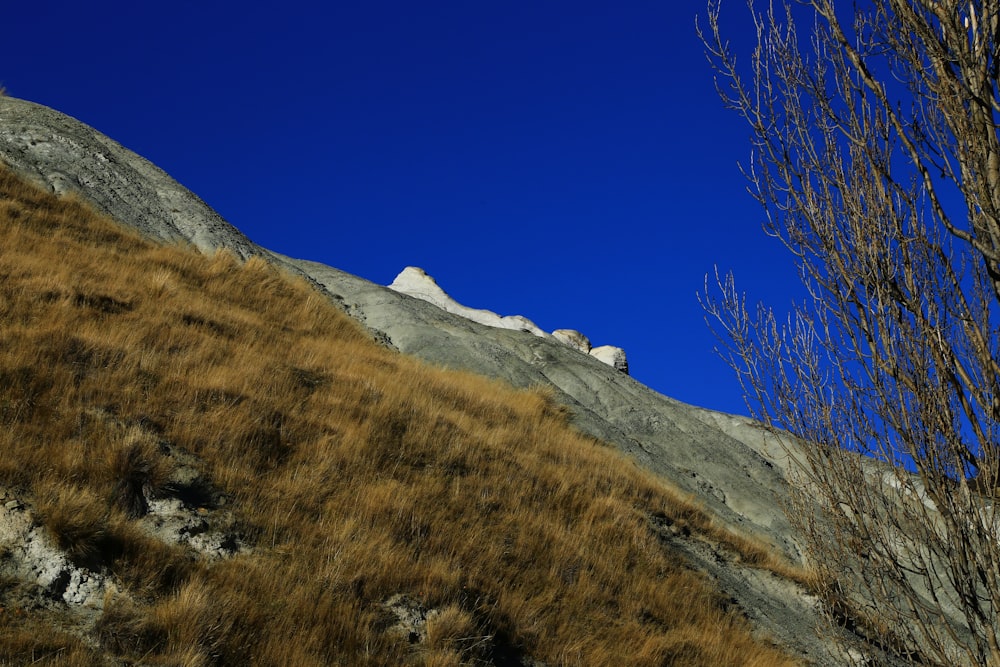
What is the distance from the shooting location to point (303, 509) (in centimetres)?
706

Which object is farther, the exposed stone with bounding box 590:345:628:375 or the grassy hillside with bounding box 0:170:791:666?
the exposed stone with bounding box 590:345:628:375

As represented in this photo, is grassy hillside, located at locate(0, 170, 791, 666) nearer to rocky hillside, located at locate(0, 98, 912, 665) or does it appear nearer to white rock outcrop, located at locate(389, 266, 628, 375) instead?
rocky hillside, located at locate(0, 98, 912, 665)

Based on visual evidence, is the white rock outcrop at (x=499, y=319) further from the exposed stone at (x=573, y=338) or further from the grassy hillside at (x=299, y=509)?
the grassy hillside at (x=299, y=509)

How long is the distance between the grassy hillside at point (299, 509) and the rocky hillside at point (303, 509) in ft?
0.09

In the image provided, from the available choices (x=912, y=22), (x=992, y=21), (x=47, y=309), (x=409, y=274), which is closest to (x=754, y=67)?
(x=912, y=22)

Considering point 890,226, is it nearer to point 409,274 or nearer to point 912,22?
point 912,22

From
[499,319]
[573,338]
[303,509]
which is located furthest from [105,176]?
[573,338]

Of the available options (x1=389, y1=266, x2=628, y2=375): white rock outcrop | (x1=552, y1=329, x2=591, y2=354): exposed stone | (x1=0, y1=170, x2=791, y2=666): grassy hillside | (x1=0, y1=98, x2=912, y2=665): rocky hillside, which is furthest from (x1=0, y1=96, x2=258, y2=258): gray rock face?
(x1=552, y1=329, x2=591, y2=354): exposed stone

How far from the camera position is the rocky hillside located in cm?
544

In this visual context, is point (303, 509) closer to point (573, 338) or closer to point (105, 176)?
point (105, 176)

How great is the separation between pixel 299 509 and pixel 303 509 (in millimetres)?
45

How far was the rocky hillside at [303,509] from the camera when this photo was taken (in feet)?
17.9

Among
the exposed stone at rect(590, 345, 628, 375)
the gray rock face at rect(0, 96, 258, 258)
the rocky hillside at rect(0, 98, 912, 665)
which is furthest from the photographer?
the exposed stone at rect(590, 345, 628, 375)

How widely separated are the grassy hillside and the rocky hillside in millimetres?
26
